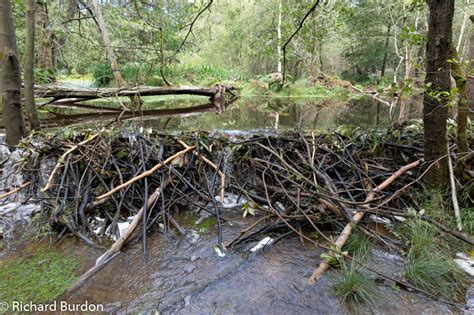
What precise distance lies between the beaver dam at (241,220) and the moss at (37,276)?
0.26ft

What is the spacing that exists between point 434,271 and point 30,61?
5.73 meters

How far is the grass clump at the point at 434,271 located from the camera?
63.9 inches

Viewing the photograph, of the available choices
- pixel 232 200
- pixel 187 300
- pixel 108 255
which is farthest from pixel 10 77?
pixel 187 300

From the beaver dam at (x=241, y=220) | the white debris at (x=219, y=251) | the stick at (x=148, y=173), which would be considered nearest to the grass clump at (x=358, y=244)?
the beaver dam at (x=241, y=220)

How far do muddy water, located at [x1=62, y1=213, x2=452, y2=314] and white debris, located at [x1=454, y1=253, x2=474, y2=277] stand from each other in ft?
1.16

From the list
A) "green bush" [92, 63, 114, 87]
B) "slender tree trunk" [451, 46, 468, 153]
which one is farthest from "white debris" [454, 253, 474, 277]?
"green bush" [92, 63, 114, 87]

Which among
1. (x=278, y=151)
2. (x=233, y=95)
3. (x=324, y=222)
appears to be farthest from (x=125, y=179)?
(x=233, y=95)

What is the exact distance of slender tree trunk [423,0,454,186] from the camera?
2037 mm

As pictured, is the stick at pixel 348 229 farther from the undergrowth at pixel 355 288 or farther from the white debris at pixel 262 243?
the white debris at pixel 262 243

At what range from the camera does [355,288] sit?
1.61m

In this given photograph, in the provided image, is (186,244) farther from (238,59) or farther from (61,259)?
(238,59)

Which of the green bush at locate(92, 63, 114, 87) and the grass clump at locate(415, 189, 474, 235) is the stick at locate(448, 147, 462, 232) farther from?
the green bush at locate(92, 63, 114, 87)

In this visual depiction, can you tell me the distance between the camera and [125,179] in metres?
2.84

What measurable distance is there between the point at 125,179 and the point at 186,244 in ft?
3.40
